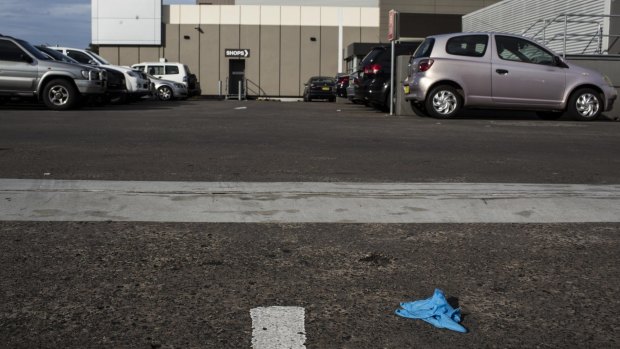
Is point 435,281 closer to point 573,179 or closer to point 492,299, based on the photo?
point 492,299

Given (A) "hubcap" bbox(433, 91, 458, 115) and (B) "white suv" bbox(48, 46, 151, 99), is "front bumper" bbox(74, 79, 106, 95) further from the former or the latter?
(A) "hubcap" bbox(433, 91, 458, 115)

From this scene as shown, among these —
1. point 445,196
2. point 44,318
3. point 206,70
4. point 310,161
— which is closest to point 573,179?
point 445,196

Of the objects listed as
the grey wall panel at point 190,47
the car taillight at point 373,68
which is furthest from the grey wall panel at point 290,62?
the car taillight at point 373,68

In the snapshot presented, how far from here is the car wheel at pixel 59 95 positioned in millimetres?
16688

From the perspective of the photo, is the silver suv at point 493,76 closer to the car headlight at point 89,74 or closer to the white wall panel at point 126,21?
the car headlight at point 89,74

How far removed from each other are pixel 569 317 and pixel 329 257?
4.60 feet

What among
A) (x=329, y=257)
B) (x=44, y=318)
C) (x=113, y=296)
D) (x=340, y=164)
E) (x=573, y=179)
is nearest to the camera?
(x=44, y=318)

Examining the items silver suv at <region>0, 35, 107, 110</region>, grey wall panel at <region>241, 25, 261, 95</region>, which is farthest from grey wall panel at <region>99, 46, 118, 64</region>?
silver suv at <region>0, 35, 107, 110</region>

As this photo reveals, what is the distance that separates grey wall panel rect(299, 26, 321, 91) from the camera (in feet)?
151

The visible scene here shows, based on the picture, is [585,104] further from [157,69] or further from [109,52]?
[109,52]

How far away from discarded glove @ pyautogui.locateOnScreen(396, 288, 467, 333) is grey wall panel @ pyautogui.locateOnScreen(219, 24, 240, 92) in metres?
43.6

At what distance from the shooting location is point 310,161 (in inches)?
310

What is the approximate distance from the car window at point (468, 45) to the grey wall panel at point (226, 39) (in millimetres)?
32560

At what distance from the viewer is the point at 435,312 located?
3230 millimetres
